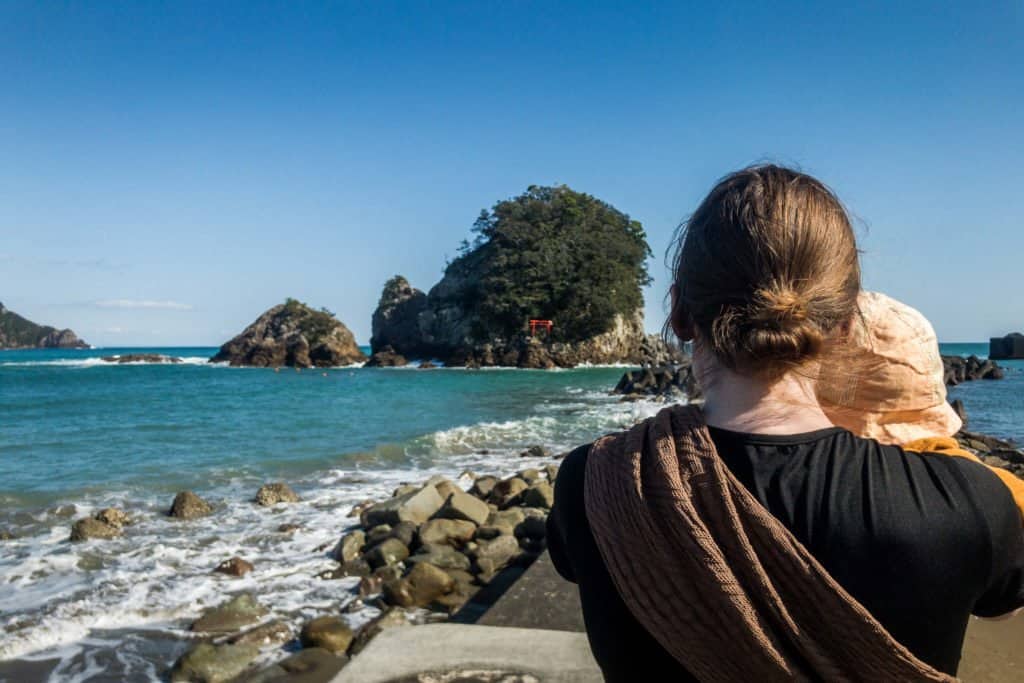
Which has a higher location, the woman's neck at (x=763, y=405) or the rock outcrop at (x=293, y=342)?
the rock outcrop at (x=293, y=342)

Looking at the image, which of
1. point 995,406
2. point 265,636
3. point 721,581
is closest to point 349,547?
point 265,636

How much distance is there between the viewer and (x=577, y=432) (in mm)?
17547

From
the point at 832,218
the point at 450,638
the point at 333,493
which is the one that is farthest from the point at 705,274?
the point at 333,493

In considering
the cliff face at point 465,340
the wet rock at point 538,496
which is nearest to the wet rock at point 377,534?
the wet rock at point 538,496

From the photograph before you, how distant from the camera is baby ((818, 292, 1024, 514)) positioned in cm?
136

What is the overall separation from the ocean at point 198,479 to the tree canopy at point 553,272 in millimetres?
28825

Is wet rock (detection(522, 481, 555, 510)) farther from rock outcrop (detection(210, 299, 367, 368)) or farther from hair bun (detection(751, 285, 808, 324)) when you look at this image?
rock outcrop (detection(210, 299, 367, 368))

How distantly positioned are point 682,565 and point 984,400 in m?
26.8

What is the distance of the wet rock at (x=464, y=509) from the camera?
7.75 meters

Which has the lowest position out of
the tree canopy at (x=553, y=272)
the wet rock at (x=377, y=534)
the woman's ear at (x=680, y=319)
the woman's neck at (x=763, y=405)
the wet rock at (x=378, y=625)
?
the wet rock at (x=378, y=625)

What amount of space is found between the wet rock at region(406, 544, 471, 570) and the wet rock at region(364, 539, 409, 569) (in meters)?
0.16

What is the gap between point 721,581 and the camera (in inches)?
41.1

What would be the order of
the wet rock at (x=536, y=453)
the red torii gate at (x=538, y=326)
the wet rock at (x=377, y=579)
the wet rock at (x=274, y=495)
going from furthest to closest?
1. the red torii gate at (x=538, y=326)
2. the wet rock at (x=536, y=453)
3. the wet rock at (x=274, y=495)
4. the wet rock at (x=377, y=579)

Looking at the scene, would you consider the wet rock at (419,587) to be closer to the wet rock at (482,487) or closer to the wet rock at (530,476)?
the wet rock at (482,487)
